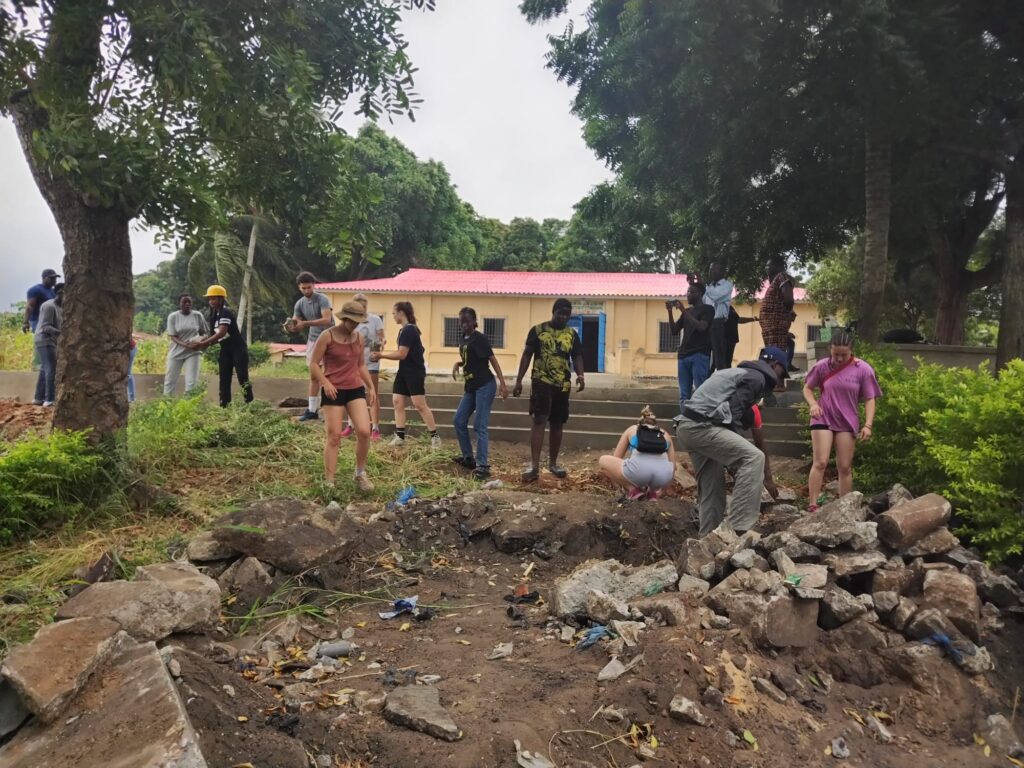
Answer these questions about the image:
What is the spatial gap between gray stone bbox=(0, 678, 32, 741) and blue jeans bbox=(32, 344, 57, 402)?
7.21 meters

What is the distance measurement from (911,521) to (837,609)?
41.0 inches

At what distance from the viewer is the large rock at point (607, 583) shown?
4.04m

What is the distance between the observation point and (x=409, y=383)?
777 centimetres

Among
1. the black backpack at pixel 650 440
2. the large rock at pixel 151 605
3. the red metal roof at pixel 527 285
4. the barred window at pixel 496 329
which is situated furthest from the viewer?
the barred window at pixel 496 329

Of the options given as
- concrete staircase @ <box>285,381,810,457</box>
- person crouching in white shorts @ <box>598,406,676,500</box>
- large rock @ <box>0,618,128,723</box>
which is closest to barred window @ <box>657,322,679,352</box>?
concrete staircase @ <box>285,381,810,457</box>

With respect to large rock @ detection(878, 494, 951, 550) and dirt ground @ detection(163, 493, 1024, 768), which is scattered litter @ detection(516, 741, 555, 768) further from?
large rock @ detection(878, 494, 951, 550)

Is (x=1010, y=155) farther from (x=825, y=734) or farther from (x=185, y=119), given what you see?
(x=185, y=119)

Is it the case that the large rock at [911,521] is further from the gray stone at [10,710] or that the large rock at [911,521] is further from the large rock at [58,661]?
the gray stone at [10,710]

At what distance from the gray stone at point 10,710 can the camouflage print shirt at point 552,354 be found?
195 inches

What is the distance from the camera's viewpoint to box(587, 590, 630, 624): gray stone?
3.76m

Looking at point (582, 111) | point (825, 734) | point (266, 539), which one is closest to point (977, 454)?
A: point (825, 734)

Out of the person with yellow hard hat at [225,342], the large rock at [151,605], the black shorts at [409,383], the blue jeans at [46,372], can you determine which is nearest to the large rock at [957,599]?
the large rock at [151,605]

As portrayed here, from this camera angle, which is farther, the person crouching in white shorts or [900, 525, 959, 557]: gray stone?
the person crouching in white shorts

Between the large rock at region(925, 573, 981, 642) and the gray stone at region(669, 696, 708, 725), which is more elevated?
the large rock at region(925, 573, 981, 642)
